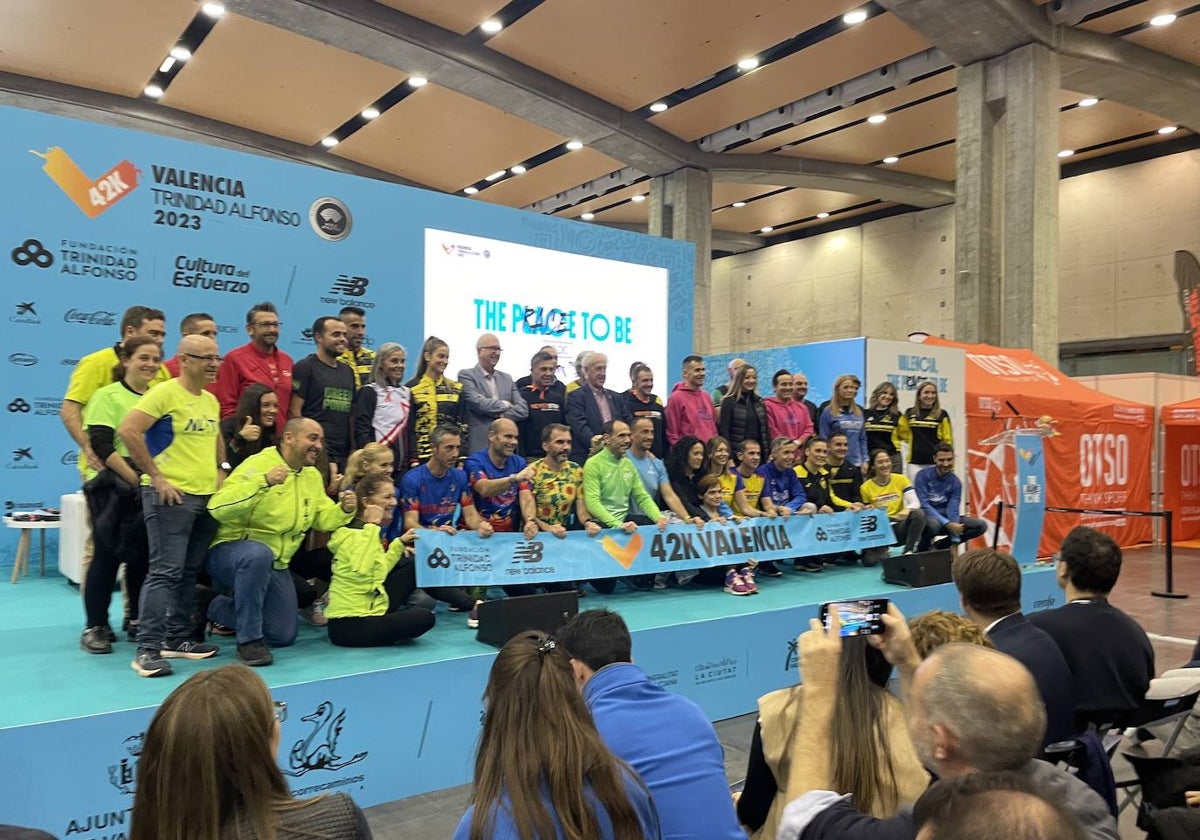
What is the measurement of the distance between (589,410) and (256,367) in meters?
2.57

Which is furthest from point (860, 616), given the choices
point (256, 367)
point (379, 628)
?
point (256, 367)

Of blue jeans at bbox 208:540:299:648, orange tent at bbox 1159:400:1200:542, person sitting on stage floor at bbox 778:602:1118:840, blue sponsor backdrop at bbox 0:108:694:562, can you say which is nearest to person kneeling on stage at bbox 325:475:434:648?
blue jeans at bbox 208:540:299:648

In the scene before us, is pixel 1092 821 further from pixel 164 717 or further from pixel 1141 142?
pixel 1141 142

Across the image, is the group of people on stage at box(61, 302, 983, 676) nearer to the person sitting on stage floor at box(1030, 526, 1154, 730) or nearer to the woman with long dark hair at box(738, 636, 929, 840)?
the woman with long dark hair at box(738, 636, 929, 840)

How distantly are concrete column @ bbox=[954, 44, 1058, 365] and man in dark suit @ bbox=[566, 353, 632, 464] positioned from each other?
8.25 m

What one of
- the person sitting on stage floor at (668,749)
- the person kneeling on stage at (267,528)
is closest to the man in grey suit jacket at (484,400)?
the person kneeling on stage at (267,528)

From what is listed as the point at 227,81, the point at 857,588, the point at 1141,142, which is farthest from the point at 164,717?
the point at 1141,142

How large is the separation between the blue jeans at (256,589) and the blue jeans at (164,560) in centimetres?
18

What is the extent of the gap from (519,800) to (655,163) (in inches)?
633

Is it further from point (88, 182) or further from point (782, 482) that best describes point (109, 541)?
point (782, 482)

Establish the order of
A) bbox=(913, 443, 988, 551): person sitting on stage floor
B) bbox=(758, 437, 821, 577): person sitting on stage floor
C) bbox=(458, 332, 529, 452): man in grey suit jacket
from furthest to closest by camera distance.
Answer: bbox=(913, 443, 988, 551): person sitting on stage floor, bbox=(758, 437, 821, 577): person sitting on stage floor, bbox=(458, 332, 529, 452): man in grey suit jacket

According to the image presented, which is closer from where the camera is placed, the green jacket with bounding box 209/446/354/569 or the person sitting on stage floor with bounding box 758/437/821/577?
the green jacket with bounding box 209/446/354/569

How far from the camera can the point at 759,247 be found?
23.9 m

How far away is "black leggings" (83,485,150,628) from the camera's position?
3.80 meters
